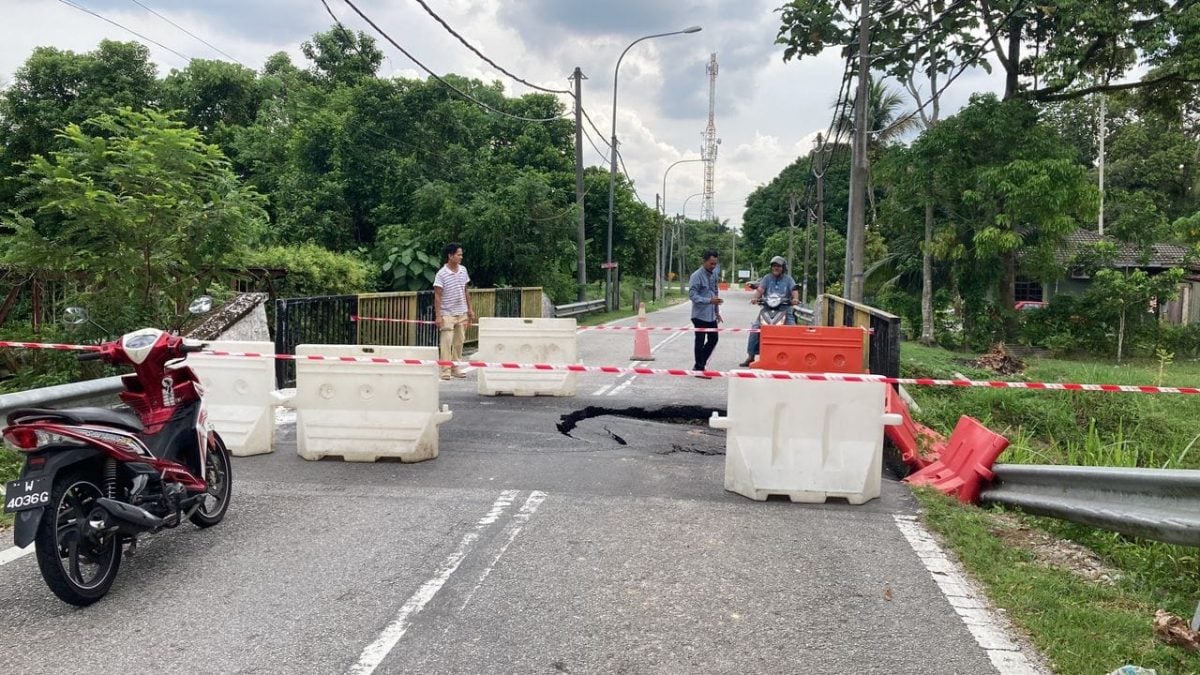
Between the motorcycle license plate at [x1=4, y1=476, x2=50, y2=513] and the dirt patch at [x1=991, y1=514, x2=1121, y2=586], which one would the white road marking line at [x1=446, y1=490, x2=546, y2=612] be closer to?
the motorcycle license plate at [x1=4, y1=476, x2=50, y2=513]

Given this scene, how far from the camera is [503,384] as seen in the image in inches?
444

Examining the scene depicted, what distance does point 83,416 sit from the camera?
423 cm

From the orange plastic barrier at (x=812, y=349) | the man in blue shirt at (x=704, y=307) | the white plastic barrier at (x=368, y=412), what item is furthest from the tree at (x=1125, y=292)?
the white plastic barrier at (x=368, y=412)

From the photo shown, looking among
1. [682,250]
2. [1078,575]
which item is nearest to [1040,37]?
[1078,575]

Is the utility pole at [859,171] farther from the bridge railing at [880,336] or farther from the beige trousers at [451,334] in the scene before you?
the beige trousers at [451,334]

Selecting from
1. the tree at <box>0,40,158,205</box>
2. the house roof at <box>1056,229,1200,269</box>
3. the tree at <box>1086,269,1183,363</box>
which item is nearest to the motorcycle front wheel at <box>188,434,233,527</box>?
the tree at <box>1086,269,1183,363</box>

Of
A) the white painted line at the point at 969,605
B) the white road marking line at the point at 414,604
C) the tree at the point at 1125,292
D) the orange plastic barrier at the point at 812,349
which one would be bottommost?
the white painted line at the point at 969,605

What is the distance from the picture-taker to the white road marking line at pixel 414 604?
140 inches

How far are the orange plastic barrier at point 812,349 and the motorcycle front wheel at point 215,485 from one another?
5.24 metres

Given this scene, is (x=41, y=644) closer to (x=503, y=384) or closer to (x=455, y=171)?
(x=503, y=384)

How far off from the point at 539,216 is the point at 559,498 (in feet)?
73.2

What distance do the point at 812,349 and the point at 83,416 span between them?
6692 mm

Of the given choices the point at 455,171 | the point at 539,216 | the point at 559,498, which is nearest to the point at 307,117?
the point at 455,171

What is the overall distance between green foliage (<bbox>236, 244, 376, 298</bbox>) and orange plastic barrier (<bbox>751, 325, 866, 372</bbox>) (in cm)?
790
